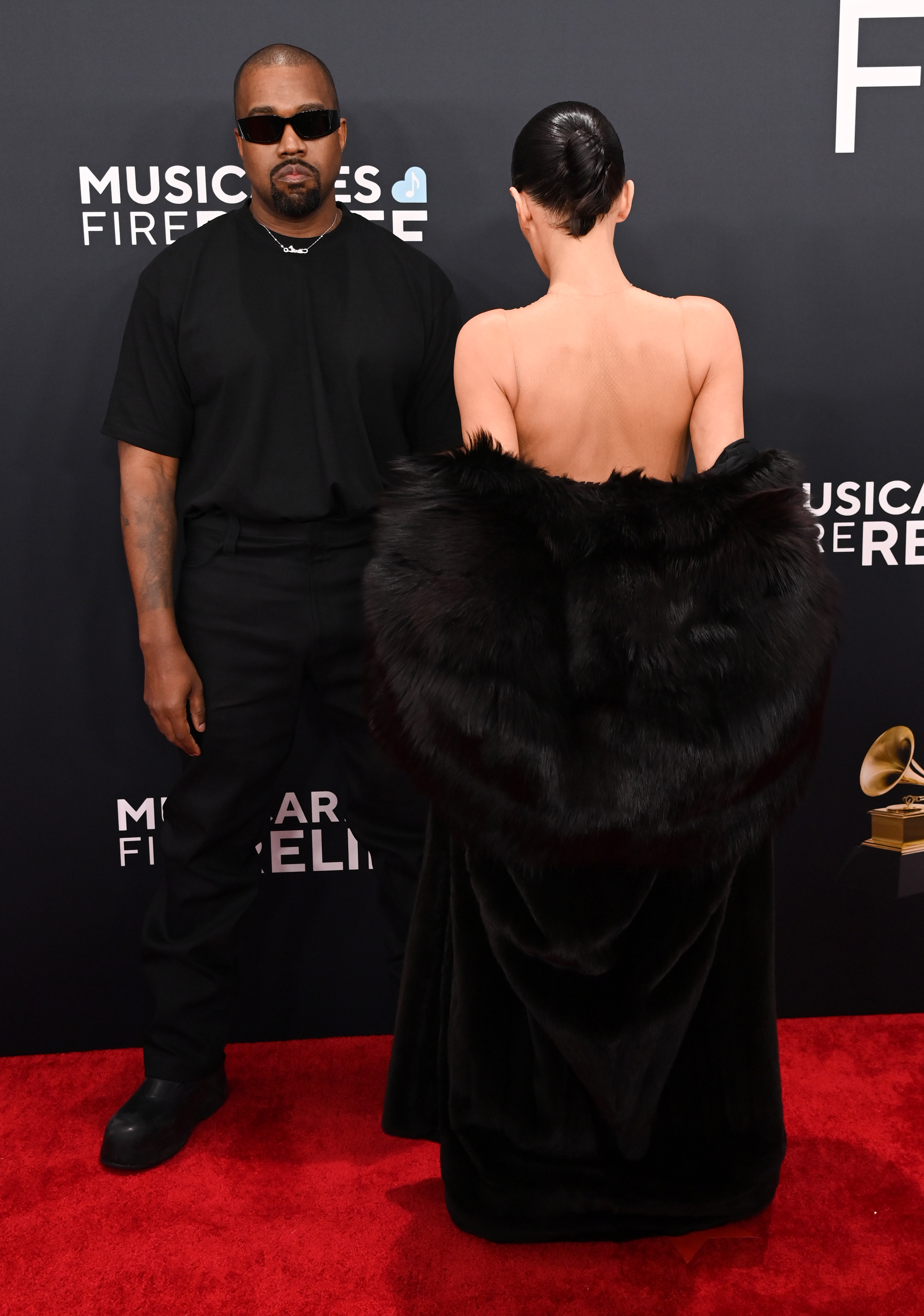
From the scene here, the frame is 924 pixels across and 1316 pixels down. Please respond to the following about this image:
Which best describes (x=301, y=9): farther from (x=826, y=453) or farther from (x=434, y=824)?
(x=434, y=824)

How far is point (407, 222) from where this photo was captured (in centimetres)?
243

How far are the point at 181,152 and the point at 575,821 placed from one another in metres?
1.74

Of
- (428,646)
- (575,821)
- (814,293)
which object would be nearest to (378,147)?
(814,293)

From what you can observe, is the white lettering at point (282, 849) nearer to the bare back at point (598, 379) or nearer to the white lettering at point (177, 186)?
the bare back at point (598, 379)

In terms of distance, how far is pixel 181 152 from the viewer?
2.35m

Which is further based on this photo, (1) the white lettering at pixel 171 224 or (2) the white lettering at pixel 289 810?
(2) the white lettering at pixel 289 810

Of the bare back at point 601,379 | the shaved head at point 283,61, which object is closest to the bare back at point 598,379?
the bare back at point 601,379

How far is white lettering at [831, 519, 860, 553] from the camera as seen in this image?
2621mm

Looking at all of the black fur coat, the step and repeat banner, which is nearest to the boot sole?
the step and repeat banner

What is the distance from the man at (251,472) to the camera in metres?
2.15

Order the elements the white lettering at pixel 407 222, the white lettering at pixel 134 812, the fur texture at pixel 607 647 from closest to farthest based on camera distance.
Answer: the fur texture at pixel 607 647 → the white lettering at pixel 407 222 → the white lettering at pixel 134 812

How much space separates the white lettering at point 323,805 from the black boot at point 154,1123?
633 millimetres

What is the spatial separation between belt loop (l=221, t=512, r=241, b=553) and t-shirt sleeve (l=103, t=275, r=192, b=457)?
0.63 ft

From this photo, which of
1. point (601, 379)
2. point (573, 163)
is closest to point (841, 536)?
point (601, 379)
